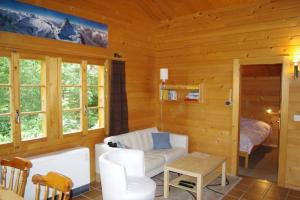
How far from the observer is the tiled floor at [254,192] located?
11.1 ft

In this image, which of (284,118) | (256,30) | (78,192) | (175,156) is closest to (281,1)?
(256,30)

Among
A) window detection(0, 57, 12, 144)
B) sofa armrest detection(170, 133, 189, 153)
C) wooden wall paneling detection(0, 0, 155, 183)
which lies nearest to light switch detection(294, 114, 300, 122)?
sofa armrest detection(170, 133, 189, 153)

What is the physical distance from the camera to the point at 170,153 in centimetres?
414

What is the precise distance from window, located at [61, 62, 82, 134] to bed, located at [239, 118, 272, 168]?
3.19 m

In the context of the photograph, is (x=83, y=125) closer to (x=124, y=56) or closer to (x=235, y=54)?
(x=124, y=56)

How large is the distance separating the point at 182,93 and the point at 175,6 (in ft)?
5.77

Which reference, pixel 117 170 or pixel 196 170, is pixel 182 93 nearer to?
pixel 196 170

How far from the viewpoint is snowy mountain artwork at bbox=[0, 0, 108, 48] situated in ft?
9.48

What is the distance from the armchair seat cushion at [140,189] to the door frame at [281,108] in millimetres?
2080

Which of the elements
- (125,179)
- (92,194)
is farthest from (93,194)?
(125,179)

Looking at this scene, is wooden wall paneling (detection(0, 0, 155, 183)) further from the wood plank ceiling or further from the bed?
the bed

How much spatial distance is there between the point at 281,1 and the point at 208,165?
286cm

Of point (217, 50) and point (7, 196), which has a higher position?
point (217, 50)

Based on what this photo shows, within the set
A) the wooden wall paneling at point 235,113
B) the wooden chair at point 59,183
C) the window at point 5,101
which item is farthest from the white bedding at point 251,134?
the window at point 5,101
